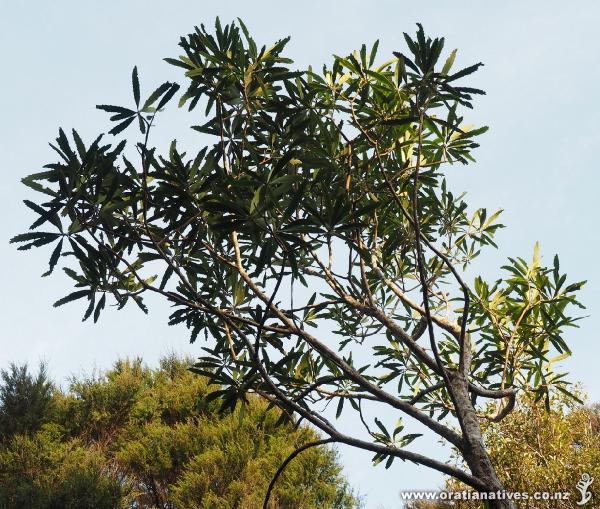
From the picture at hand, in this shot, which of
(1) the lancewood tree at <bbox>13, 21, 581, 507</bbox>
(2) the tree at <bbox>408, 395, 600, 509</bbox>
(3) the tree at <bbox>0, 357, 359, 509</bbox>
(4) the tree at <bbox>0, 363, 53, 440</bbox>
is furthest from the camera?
(4) the tree at <bbox>0, 363, 53, 440</bbox>

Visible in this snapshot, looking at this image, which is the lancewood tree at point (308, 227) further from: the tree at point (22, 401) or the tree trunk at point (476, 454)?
the tree at point (22, 401)

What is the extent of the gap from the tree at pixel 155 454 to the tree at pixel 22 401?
293 mm

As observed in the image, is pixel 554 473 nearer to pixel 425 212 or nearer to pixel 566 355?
pixel 566 355

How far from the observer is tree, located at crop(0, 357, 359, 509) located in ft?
46.3

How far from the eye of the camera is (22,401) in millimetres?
17250

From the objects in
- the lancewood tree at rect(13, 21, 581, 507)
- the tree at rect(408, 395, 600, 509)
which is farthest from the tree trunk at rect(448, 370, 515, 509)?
the tree at rect(408, 395, 600, 509)

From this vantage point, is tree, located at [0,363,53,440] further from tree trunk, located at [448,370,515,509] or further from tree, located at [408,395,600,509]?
tree trunk, located at [448,370,515,509]

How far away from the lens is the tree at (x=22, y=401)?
1689 cm

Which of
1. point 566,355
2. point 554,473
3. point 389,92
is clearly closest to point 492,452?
point 554,473

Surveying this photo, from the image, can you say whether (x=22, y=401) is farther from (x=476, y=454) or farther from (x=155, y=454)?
(x=476, y=454)

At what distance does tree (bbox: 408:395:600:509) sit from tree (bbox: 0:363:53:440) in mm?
10637

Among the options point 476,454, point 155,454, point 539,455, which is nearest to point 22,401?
point 155,454

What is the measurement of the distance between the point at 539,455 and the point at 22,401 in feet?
41.3

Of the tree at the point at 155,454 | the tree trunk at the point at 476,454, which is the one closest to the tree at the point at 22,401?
the tree at the point at 155,454
